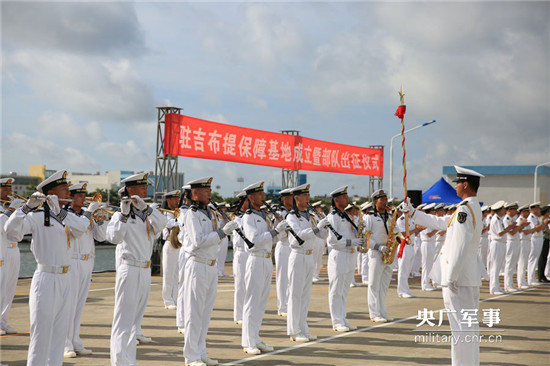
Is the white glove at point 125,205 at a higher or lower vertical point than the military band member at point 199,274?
higher

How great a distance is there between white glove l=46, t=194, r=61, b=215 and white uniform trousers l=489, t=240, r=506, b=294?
12.4 meters

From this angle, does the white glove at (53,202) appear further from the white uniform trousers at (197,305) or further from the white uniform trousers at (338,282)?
the white uniform trousers at (338,282)

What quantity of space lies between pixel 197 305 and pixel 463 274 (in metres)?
3.42

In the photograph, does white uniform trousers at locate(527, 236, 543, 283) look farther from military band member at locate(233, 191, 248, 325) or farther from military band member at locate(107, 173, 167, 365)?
military band member at locate(107, 173, 167, 365)

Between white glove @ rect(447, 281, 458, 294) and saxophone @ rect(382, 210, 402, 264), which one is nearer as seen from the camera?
white glove @ rect(447, 281, 458, 294)

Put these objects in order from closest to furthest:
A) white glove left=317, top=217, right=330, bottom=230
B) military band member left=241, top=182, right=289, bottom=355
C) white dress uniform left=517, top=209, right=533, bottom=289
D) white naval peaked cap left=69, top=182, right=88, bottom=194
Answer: white naval peaked cap left=69, top=182, right=88, bottom=194 → military band member left=241, top=182, right=289, bottom=355 → white glove left=317, top=217, right=330, bottom=230 → white dress uniform left=517, top=209, right=533, bottom=289

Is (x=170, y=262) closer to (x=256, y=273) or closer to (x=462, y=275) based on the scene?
(x=256, y=273)

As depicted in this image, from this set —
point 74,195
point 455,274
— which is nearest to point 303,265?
point 455,274

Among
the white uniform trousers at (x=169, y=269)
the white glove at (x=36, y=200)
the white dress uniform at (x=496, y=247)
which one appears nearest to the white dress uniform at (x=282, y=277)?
the white uniform trousers at (x=169, y=269)

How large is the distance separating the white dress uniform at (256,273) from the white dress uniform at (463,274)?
8.57 ft

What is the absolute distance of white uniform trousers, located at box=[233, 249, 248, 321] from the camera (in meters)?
10.3

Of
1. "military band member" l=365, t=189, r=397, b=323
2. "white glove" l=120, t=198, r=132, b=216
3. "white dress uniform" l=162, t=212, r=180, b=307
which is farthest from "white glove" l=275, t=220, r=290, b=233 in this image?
"white dress uniform" l=162, t=212, r=180, b=307

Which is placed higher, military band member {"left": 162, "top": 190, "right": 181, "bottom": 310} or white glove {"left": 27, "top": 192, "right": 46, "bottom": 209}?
white glove {"left": 27, "top": 192, "right": 46, "bottom": 209}

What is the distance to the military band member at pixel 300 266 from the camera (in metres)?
8.95
